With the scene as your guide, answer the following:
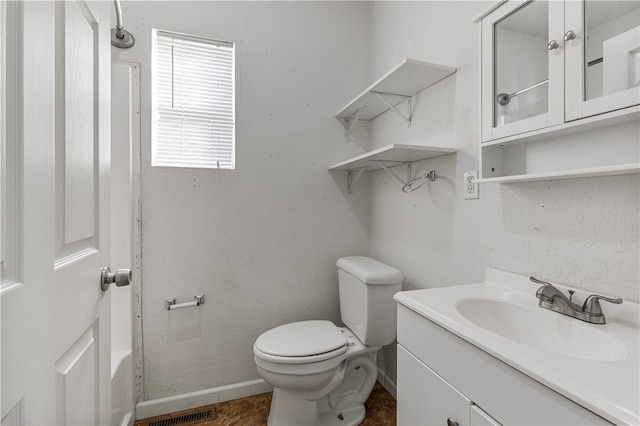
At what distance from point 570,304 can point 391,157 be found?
0.92 m

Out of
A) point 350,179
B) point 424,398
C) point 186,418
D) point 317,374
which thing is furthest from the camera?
point 350,179

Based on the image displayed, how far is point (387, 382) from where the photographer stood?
5.63 ft

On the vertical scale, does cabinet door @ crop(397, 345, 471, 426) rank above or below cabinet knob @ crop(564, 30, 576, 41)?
below

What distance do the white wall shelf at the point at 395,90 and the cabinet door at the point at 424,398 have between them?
3.74ft

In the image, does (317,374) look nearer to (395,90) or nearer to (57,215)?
(57,215)

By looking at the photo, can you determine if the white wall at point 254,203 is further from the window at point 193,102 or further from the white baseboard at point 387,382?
the white baseboard at point 387,382

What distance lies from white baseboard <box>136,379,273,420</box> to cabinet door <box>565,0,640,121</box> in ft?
6.34

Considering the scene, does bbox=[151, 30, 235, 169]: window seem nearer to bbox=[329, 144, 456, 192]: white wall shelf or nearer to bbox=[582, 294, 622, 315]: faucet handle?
bbox=[329, 144, 456, 192]: white wall shelf

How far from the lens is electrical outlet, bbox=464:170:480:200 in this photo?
118cm

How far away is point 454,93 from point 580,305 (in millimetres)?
936

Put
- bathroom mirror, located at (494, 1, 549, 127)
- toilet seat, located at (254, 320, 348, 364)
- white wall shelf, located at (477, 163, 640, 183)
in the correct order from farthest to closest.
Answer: toilet seat, located at (254, 320, 348, 364), bathroom mirror, located at (494, 1, 549, 127), white wall shelf, located at (477, 163, 640, 183)

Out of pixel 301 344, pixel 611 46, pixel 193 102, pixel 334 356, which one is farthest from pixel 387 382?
pixel 193 102

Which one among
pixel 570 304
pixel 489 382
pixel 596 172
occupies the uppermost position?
pixel 596 172

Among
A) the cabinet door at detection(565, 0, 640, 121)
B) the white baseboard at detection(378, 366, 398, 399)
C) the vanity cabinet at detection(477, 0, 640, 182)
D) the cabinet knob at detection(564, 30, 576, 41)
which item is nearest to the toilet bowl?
the white baseboard at detection(378, 366, 398, 399)
